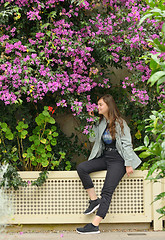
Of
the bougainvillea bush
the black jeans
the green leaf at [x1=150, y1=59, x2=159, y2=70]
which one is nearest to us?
the green leaf at [x1=150, y1=59, x2=159, y2=70]

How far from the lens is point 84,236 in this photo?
11.9 ft

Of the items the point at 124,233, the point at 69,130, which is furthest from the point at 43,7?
the point at 124,233

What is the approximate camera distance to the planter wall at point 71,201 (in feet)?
12.5

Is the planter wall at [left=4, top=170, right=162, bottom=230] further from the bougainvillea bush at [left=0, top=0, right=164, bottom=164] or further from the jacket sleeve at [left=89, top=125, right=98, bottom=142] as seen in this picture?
the bougainvillea bush at [left=0, top=0, right=164, bottom=164]

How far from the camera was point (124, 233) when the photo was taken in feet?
12.4

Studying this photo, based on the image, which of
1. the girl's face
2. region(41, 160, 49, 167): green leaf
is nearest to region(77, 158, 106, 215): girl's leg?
region(41, 160, 49, 167): green leaf

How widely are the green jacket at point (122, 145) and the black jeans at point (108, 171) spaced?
7cm

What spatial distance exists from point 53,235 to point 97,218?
19.5 inches

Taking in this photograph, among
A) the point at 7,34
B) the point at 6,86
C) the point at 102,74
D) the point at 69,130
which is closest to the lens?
the point at 6,86

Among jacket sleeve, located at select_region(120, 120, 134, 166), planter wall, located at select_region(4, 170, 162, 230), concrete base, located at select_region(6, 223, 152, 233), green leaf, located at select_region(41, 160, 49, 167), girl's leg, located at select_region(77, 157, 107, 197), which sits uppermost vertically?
jacket sleeve, located at select_region(120, 120, 134, 166)

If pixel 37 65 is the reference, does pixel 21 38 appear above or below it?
above

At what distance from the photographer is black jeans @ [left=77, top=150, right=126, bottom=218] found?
3676 mm

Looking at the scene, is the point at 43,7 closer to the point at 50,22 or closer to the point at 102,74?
the point at 50,22

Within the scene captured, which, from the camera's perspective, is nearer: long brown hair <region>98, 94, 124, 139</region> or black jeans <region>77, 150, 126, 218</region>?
black jeans <region>77, 150, 126, 218</region>
